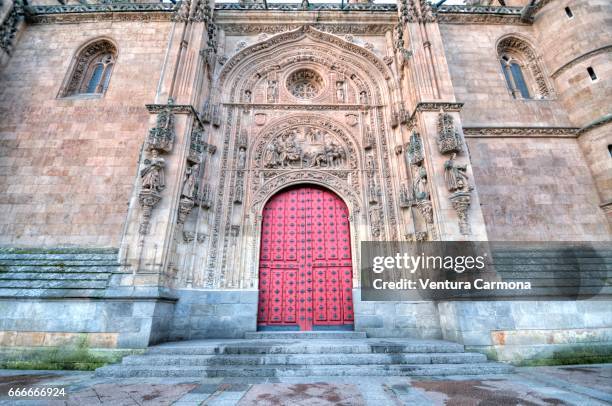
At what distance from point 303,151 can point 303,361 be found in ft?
21.9

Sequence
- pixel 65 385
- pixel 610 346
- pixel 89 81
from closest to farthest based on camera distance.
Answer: pixel 65 385 → pixel 610 346 → pixel 89 81

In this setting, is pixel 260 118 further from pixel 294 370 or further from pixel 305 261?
pixel 294 370

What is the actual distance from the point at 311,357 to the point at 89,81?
12709mm

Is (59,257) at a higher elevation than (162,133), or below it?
below

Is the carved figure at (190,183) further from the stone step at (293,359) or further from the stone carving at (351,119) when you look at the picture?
the stone carving at (351,119)

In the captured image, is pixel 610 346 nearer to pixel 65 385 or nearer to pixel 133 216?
pixel 65 385

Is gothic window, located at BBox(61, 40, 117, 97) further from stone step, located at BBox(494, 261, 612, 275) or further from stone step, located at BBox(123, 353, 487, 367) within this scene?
stone step, located at BBox(494, 261, 612, 275)

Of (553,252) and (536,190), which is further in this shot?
(536,190)

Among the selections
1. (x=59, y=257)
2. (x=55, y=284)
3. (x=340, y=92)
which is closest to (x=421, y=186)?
(x=340, y=92)

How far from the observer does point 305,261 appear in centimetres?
861

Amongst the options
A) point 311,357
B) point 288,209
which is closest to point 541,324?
point 311,357

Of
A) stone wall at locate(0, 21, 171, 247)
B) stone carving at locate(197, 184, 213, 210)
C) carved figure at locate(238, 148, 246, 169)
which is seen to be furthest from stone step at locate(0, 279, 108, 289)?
carved figure at locate(238, 148, 246, 169)

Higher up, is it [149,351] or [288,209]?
[288,209]

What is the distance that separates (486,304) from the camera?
6398 mm
